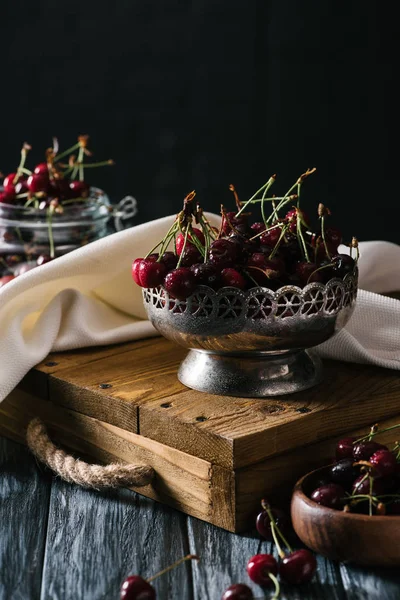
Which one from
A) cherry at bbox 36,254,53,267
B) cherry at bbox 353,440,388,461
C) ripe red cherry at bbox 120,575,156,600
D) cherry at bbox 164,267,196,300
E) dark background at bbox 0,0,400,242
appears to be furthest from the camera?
dark background at bbox 0,0,400,242

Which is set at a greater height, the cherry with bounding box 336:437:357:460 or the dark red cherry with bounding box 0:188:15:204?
the dark red cherry with bounding box 0:188:15:204

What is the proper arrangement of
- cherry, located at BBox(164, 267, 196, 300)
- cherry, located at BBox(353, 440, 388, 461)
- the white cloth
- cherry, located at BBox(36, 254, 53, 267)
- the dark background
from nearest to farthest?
1. cherry, located at BBox(353, 440, 388, 461)
2. cherry, located at BBox(164, 267, 196, 300)
3. the white cloth
4. cherry, located at BBox(36, 254, 53, 267)
5. the dark background

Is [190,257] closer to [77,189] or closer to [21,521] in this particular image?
[21,521]

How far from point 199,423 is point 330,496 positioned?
0.70 ft

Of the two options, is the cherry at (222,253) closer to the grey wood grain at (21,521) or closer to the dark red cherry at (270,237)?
the dark red cherry at (270,237)

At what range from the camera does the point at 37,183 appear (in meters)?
1.88

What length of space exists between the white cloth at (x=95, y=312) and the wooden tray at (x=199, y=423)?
0.04 metres

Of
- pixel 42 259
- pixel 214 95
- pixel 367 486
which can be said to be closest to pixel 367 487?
pixel 367 486

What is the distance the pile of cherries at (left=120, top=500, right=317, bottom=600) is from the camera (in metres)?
1.06

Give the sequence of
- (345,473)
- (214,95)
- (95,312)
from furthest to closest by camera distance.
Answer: (214,95) → (95,312) → (345,473)

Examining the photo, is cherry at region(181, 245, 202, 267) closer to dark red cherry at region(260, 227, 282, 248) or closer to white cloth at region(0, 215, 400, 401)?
dark red cherry at region(260, 227, 282, 248)

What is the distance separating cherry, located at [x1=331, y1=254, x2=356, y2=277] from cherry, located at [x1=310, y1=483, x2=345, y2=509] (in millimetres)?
338

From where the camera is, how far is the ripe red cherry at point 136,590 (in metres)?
1.06

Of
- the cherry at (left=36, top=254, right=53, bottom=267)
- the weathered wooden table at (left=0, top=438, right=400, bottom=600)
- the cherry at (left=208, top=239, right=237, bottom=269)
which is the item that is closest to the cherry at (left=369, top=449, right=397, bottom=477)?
the weathered wooden table at (left=0, top=438, right=400, bottom=600)
